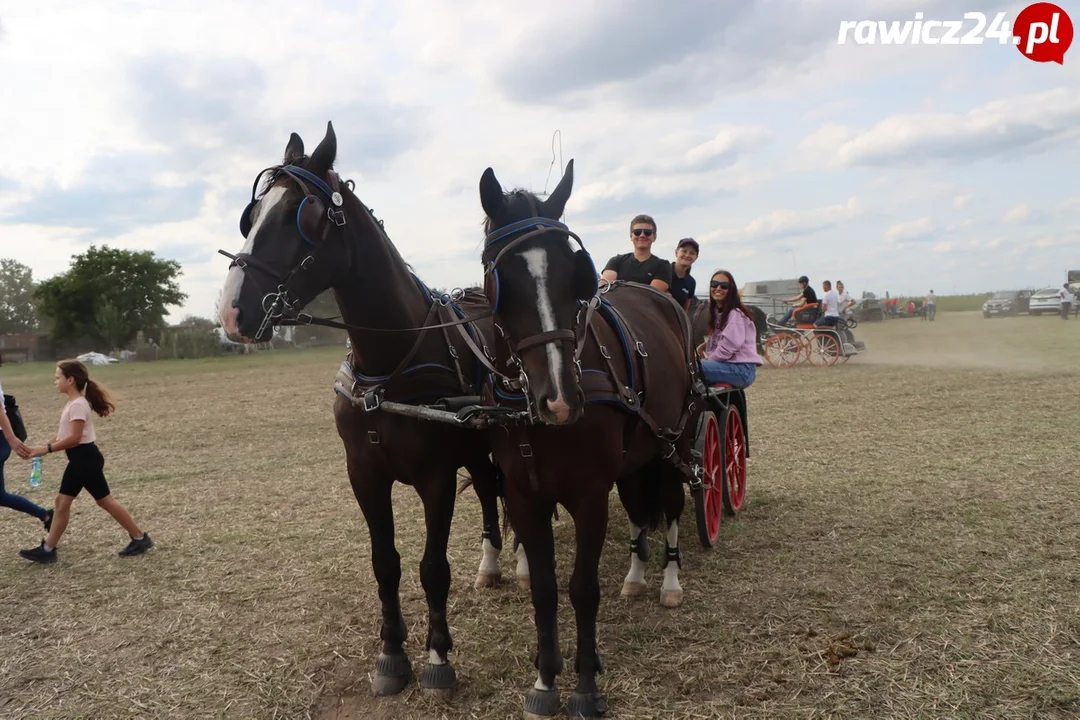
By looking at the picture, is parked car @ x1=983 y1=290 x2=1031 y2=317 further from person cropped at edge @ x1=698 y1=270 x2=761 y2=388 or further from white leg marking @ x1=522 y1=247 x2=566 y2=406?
white leg marking @ x1=522 y1=247 x2=566 y2=406

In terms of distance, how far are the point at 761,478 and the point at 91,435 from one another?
5.92 meters

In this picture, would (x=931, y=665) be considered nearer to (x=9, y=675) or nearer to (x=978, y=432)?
(x=9, y=675)

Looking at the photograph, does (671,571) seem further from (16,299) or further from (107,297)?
(16,299)

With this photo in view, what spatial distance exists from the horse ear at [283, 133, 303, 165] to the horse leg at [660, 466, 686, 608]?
270 cm

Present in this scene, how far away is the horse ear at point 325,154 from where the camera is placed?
2932mm

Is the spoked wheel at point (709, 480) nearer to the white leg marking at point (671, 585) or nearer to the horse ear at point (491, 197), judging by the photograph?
the white leg marking at point (671, 585)

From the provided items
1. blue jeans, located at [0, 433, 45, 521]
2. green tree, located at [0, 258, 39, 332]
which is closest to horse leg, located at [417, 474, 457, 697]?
blue jeans, located at [0, 433, 45, 521]

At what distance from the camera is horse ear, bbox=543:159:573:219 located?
2.85 metres

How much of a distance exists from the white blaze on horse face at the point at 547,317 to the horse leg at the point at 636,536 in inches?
78.2

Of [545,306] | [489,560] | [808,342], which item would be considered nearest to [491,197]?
[545,306]

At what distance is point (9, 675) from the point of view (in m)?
3.62

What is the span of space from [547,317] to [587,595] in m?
1.31

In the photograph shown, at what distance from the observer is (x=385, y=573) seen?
345 centimetres

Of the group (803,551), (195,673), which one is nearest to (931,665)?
(803,551)
